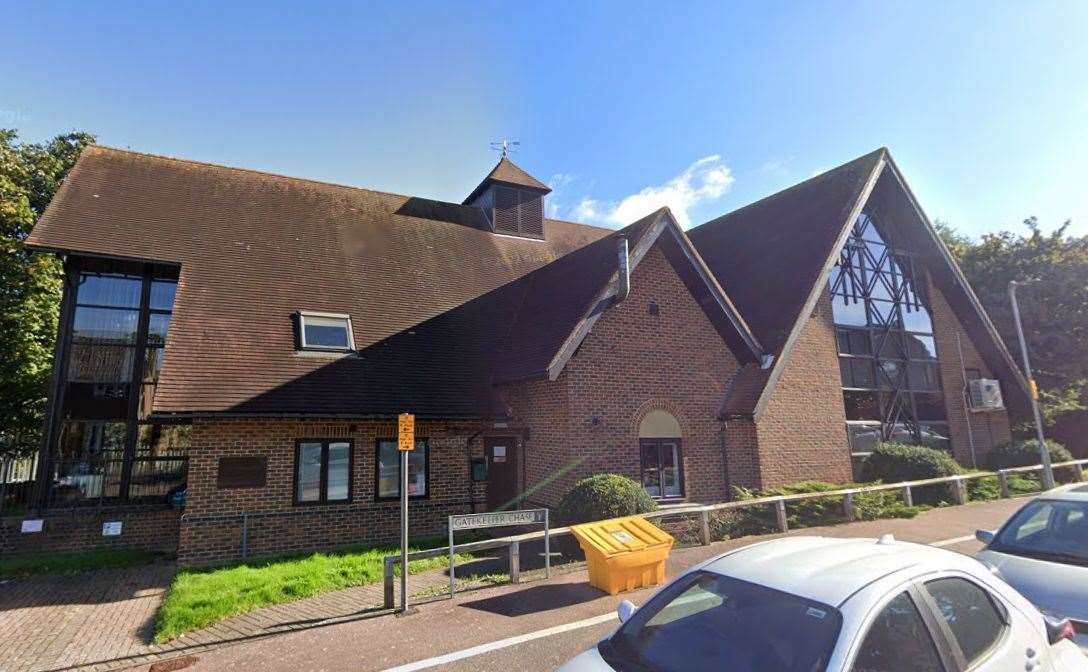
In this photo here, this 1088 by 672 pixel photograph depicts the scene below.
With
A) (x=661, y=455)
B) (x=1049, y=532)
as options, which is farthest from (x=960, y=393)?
(x=1049, y=532)

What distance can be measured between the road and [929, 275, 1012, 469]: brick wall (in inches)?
619

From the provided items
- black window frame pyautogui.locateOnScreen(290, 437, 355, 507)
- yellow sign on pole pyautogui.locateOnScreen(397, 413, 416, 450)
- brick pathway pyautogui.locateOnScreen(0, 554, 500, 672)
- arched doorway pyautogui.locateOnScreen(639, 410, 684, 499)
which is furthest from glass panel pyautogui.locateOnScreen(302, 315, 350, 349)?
arched doorway pyautogui.locateOnScreen(639, 410, 684, 499)

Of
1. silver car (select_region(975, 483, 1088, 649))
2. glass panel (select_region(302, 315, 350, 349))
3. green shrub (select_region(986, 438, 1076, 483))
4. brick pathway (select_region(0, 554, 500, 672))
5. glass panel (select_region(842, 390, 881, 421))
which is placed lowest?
brick pathway (select_region(0, 554, 500, 672))

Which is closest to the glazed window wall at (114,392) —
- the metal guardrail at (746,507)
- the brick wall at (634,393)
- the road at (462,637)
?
the metal guardrail at (746,507)

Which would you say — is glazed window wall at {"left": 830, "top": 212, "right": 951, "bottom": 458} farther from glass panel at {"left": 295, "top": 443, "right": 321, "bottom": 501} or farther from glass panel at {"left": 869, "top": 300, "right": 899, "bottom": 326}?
glass panel at {"left": 295, "top": 443, "right": 321, "bottom": 501}

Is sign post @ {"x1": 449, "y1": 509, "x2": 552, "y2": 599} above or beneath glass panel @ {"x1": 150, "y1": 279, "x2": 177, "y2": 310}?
beneath

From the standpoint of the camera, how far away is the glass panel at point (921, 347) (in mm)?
18344

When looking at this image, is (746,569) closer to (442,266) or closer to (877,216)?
(442,266)

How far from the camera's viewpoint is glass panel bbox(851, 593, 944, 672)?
279 cm

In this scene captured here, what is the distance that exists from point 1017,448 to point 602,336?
1476cm

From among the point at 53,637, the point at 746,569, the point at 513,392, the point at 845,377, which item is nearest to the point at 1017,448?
the point at 845,377

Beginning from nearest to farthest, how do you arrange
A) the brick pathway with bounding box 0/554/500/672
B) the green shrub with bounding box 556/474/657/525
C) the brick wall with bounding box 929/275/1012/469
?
the brick pathway with bounding box 0/554/500/672 < the green shrub with bounding box 556/474/657/525 < the brick wall with bounding box 929/275/1012/469

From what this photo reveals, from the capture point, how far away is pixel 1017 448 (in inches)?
706

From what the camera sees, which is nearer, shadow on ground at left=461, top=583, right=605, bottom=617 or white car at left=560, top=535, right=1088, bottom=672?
white car at left=560, top=535, right=1088, bottom=672
